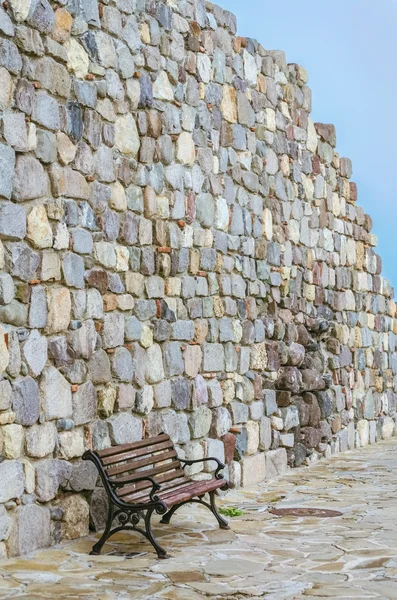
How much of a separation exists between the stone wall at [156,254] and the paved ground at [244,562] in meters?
0.48

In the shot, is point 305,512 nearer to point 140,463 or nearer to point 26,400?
point 140,463

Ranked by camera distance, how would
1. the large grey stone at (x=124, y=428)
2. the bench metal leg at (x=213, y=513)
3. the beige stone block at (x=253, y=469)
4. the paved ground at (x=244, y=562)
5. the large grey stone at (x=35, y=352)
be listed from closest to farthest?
the paved ground at (x=244, y=562), the large grey stone at (x=35, y=352), the bench metal leg at (x=213, y=513), the large grey stone at (x=124, y=428), the beige stone block at (x=253, y=469)

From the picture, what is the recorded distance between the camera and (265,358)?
8414 millimetres

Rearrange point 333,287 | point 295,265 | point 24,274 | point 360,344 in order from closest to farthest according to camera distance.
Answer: point 24,274 → point 295,265 → point 333,287 → point 360,344

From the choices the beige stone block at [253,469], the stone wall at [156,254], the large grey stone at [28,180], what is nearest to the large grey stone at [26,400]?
the stone wall at [156,254]

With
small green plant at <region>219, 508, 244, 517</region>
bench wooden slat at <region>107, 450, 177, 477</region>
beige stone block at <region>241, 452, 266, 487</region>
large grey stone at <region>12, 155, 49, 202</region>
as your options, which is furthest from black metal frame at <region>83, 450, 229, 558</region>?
beige stone block at <region>241, 452, 266, 487</region>

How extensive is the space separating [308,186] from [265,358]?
7.50 feet

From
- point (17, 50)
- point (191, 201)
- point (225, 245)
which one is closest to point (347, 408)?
point (225, 245)

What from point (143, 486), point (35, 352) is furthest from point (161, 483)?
point (35, 352)

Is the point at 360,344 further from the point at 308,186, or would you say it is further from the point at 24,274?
the point at 24,274

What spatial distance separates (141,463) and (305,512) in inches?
55.2

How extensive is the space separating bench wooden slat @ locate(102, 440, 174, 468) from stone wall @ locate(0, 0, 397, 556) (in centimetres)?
21

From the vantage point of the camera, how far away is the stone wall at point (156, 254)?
5.28 m

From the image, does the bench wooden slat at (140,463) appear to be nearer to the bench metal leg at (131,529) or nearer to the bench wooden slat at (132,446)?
the bench wooden slat at (132,446)
